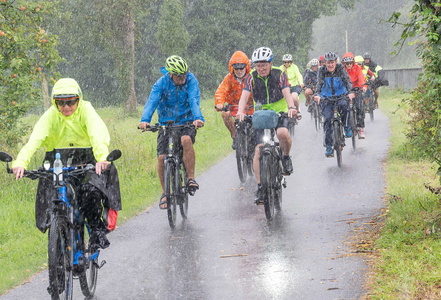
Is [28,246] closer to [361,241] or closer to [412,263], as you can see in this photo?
[361,241]

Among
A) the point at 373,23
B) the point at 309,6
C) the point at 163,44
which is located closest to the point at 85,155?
the point at 163,44

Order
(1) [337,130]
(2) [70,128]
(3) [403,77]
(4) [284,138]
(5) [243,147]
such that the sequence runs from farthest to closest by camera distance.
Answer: (3) [403,77] → (1) [337,130] → (5) [243,147] → (4) [284,138] → (2) [70,128]

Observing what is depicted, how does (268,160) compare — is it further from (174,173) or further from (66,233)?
(66,233)

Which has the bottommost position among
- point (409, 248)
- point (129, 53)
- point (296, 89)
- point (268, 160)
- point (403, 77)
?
point (403, 77)

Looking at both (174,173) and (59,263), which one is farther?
(174,173)

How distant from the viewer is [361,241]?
762 centimetres

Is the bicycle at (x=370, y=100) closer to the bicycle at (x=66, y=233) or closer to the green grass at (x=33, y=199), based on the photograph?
the green grass at (x=33, y=199)

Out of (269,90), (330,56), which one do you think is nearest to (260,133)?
(269,90)

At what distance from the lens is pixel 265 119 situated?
9.09m

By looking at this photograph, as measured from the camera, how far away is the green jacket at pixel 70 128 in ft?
19.6

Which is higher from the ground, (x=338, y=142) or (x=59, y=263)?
(x=59, y=263)

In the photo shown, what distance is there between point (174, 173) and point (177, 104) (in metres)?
0.96

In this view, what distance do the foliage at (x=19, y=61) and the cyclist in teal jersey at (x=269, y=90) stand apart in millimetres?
5510

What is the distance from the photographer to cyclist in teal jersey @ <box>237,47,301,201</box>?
9.63 metres
